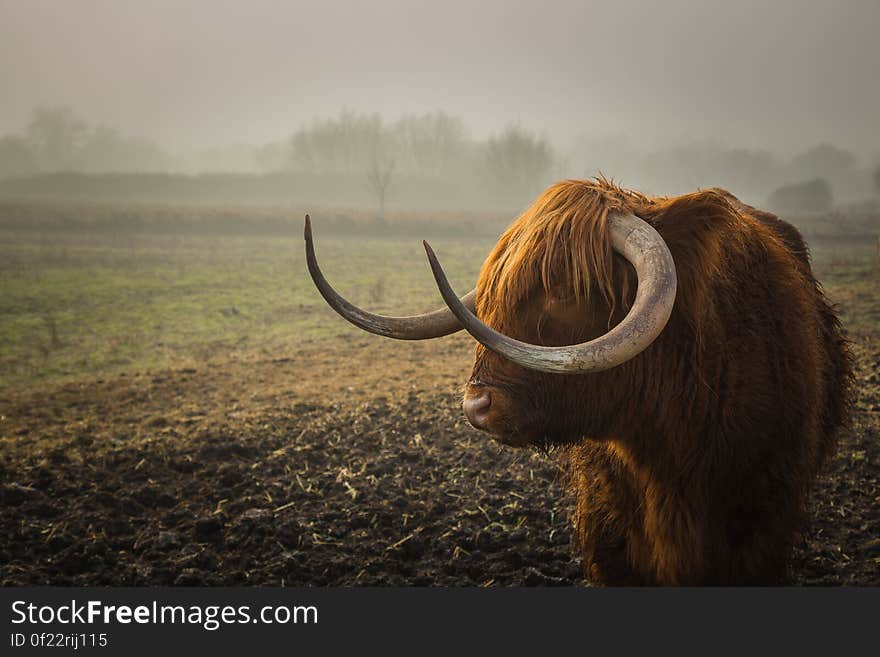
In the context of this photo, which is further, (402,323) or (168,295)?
(168,295)

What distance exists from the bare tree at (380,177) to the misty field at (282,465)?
1240 centimetres

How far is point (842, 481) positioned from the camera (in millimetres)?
5000

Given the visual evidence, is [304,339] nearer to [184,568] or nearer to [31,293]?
[31,293]

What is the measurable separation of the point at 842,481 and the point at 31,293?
1277 cm

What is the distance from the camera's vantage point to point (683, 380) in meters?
2.85

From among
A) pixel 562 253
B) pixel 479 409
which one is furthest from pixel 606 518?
pixel 562 253

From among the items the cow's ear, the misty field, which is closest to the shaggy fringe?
the cow's ear

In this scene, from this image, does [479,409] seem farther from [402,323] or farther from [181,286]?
[181,286]

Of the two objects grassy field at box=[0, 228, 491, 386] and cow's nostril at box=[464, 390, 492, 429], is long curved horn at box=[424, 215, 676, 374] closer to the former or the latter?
cow's nostril at box=[464, 390, 492, 429]

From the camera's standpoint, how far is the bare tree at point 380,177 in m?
23.4

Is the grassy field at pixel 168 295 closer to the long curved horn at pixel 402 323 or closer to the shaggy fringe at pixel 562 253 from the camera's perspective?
the long curved horn at pixel 402 323

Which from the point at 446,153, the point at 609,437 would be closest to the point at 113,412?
the point at 609,437

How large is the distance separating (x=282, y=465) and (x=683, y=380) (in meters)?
3.86

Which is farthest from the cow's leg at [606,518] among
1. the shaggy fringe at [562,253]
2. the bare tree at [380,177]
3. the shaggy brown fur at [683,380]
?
the bare tree at [380,177]
